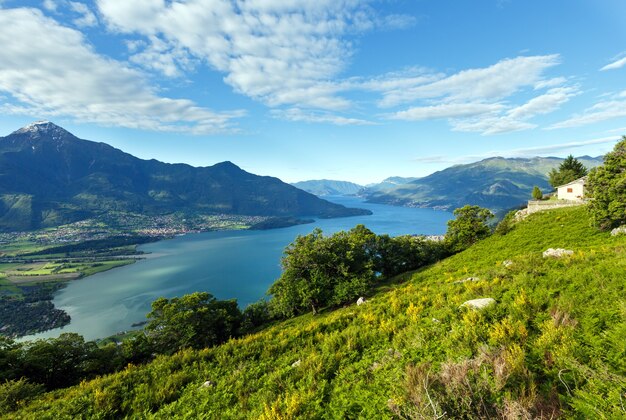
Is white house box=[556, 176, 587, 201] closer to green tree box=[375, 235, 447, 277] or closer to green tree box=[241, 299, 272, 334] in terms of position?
green tree box=[375, 235, 447, 277]

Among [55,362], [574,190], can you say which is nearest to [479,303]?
[55,362]

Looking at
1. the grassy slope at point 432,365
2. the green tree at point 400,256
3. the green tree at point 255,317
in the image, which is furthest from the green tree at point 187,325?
the green tree at point 400,256

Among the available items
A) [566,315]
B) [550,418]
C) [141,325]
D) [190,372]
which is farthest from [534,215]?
[141,325]

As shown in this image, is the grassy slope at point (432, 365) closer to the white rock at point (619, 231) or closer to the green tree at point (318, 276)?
the white rock at point (619, 231)

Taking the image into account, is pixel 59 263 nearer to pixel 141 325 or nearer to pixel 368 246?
pixel 141 325

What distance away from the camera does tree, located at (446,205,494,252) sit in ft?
159

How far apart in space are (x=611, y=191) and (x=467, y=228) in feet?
76.9

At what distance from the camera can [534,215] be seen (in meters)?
41.6

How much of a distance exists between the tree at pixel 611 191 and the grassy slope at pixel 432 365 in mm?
14677

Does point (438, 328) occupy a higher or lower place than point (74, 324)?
higher

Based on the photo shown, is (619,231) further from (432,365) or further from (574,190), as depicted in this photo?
(574,190)

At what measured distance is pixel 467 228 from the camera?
4878 centimetres

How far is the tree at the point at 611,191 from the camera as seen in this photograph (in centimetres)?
2477

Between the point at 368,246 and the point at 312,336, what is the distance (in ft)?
120
